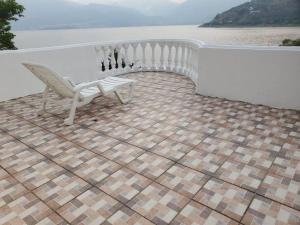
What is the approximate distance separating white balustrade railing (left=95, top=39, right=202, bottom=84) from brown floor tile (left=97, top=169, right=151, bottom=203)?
172 inches

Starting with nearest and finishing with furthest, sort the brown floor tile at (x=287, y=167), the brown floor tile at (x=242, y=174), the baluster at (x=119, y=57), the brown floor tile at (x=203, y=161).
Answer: the brown floor tile at (x=242, y=174) < the brown floor tile at (x=287, y=167) < the brown floor tile at (x=203, y=161) < the baluster at (x=119, y=57)

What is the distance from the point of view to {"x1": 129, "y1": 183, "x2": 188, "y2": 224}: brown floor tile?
215cm

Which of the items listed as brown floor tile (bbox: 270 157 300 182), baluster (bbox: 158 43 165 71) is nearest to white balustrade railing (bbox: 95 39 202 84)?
baluster (bbox: 158 43 165 71)

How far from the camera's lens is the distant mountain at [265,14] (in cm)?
816

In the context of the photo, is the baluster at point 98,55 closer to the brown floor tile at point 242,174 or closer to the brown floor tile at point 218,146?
the brown floor tile at point 218,146

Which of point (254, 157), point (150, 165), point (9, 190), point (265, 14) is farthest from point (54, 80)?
point (265, 14)

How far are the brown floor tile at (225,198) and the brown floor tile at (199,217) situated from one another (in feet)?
0.20

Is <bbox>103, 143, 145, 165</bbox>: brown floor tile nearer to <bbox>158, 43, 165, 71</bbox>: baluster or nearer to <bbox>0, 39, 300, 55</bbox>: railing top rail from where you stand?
<bbox>0, 39, 300, 55</bbox>: railing top rail

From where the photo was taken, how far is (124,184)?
101 inches

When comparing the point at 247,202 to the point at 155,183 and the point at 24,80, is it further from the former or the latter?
the point at 24,80

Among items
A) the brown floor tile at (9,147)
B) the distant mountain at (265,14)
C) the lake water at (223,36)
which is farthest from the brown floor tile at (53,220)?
the distant mountain at (265,14)

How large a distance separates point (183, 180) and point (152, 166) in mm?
427

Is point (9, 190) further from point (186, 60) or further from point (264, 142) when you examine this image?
point (186, 60)

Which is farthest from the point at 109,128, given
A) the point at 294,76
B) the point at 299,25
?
the point at 299,25
